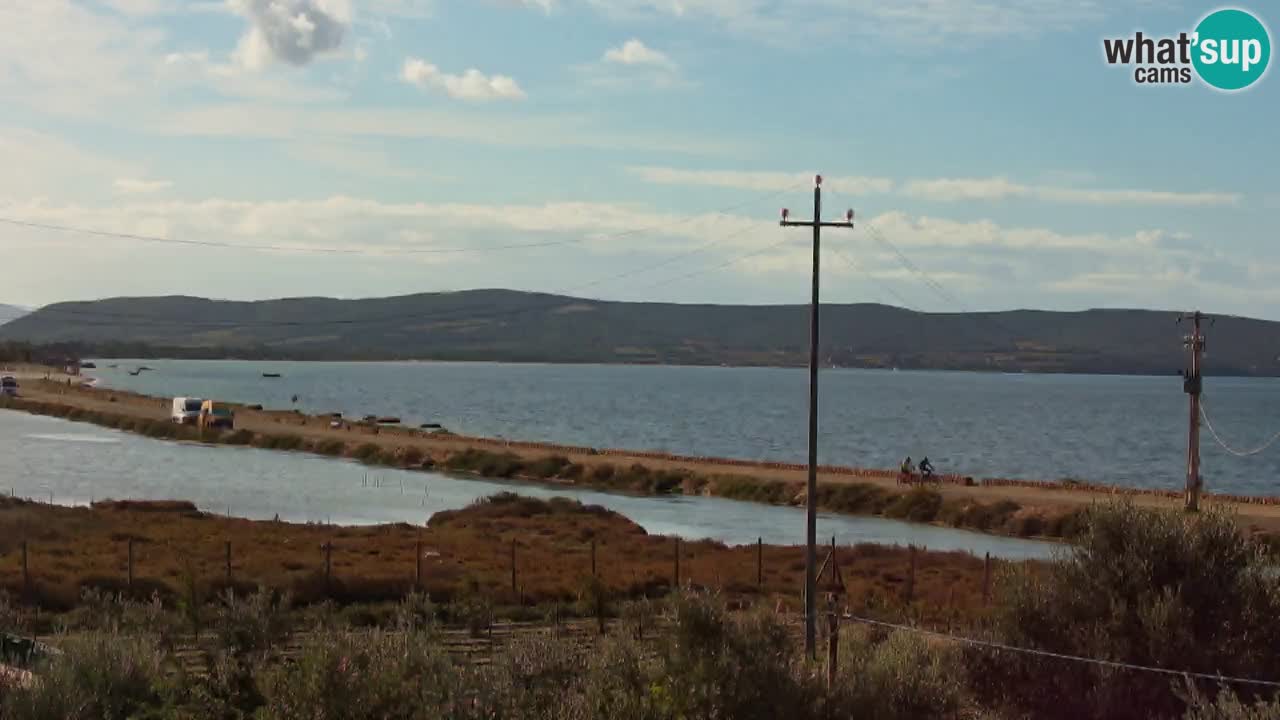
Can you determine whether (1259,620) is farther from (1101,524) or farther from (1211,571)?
(1101,524)

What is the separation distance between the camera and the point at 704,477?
276 feet

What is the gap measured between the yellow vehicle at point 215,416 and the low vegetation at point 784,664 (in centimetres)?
10276

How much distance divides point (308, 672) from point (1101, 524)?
10436mm

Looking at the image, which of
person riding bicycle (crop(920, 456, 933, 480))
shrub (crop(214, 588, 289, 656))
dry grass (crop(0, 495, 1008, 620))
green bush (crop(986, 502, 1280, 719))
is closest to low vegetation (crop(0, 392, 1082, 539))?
person riding bicycle (crop(920, 456, 933, 480))

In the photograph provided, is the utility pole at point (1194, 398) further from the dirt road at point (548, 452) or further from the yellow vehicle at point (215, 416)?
the yellow vehicle at point (215, 416)

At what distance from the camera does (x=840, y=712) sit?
1702 cm

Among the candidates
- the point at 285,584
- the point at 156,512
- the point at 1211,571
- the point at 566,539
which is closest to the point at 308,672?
the point at 1211,571

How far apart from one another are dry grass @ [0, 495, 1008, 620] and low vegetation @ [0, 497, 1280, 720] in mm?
12134

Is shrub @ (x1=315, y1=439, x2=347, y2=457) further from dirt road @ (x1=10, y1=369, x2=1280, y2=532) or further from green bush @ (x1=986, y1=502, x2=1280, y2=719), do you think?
green bush @ (x1=986, y1=502, x2=1280, y2=719)

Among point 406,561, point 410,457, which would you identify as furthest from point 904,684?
point 410,457

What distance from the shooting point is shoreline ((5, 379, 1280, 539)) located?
215 feet

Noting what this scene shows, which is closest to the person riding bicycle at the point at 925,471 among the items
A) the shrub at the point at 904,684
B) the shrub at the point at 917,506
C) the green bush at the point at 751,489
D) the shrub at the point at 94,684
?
the shrub at the point at 917,506

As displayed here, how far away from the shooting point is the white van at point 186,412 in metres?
122

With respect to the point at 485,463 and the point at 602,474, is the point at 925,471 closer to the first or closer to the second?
the point at 602,474
